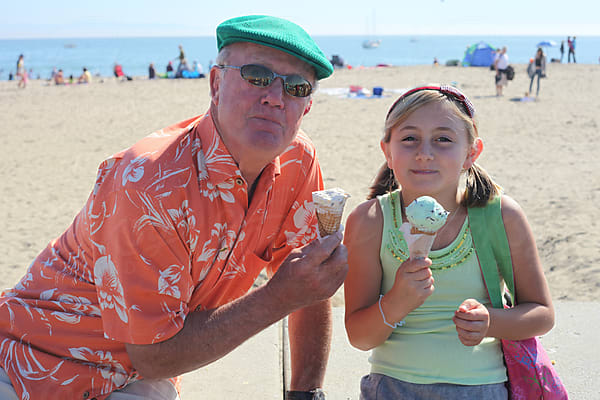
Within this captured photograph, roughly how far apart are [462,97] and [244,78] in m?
1.02

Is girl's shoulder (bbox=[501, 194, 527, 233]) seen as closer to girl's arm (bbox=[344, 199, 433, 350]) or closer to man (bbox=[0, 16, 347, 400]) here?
girl's arm (bbox=[344, 199, 433, 350])

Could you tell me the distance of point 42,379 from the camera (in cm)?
235

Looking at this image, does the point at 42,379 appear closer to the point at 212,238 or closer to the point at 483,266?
the point at 212,238

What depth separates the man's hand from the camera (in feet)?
7.25

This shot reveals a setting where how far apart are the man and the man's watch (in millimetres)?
634

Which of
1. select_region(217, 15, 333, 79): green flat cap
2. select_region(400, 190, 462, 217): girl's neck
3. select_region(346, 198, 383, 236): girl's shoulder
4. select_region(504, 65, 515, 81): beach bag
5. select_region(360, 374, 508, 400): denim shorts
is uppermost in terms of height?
select_region(504, 65, 515, 81): beach bag

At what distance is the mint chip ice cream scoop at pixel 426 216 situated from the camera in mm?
2031

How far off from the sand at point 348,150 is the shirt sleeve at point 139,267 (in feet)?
9.88

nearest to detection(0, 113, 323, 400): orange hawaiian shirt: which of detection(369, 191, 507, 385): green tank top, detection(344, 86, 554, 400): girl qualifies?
detection(344, 86, 554, 400): girl

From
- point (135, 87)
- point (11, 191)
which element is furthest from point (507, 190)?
point (135, 87)

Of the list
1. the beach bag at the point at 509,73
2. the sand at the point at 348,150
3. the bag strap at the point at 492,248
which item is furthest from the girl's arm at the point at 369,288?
the beach bag at the point at 509,73

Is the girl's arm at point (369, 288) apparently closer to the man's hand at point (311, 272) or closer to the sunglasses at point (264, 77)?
the man's hand at point (311, 272)

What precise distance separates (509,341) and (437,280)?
0.40 meters

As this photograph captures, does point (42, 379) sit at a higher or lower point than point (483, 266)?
lower
